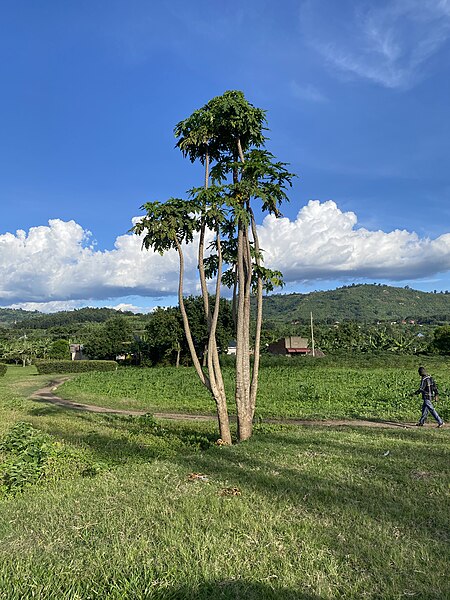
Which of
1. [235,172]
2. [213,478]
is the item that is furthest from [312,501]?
[235,172]

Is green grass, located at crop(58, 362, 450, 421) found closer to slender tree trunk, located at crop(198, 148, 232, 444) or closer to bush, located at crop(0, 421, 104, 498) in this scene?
slender tree trunk, located at crop(198, 148, 232, 444)

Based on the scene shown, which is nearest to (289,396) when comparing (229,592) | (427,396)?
(427,396)

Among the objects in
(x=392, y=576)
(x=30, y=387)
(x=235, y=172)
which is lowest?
(x=30, y=387)

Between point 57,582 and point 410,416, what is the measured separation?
50.3 feet

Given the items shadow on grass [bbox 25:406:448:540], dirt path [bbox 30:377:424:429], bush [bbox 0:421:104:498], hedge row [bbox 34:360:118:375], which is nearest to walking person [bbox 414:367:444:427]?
dirt path [bbox 30:377:424:429]

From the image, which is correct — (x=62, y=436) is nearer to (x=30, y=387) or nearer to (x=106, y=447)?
(x=106, y=447)

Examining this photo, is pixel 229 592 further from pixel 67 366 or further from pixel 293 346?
pixel 293 346

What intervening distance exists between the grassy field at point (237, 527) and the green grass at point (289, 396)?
894 centimetres

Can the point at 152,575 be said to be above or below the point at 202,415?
above

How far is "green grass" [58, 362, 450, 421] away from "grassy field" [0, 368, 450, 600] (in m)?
8.94

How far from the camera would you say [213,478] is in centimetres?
701

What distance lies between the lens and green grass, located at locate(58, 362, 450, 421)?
17.8m

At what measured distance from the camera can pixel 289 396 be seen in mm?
22656

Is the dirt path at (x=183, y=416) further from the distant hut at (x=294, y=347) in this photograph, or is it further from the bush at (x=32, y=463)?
the distant hut at (x=294, y=347)
